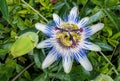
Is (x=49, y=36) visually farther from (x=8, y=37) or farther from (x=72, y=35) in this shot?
(x=8, y=37)

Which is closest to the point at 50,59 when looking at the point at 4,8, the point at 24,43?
the point at 24,43

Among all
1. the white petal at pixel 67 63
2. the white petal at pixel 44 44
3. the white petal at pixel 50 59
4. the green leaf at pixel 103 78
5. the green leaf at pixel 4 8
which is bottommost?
the green leaf at pixel 103 78

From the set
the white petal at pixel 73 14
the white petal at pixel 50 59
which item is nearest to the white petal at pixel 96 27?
the white petal at pixel 73 14

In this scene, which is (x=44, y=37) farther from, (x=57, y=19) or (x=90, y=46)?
(x=90, y=46)

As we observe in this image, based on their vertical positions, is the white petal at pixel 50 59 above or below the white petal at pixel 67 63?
above

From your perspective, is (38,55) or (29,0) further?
(29,0)

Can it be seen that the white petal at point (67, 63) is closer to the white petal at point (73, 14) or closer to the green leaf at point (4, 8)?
the white petal at point (73, 14)

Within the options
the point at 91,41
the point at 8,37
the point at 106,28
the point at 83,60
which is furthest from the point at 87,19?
the point at 8,37
